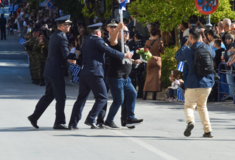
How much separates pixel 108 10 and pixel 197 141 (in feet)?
59.4

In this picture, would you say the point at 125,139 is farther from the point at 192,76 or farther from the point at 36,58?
the point at 36,58

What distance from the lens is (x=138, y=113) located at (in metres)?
12.7

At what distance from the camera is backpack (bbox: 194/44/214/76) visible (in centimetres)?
923

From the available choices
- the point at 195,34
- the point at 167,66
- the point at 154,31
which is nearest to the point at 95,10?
the point at 167,66

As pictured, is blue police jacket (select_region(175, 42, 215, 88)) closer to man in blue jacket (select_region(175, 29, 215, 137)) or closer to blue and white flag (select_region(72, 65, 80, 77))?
man in blue jacket (select_region(175, 29, 215, 137))

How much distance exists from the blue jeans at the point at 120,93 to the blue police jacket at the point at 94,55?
279 millimetres

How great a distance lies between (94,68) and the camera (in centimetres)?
980

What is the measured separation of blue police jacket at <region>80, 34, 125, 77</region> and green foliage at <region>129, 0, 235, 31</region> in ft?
26.4

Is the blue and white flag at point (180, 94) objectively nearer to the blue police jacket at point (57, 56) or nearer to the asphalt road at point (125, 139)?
the asphalt road at point (125, 139)

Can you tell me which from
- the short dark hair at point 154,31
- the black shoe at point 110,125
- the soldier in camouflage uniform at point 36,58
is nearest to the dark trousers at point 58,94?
the black shoe at point 110,125

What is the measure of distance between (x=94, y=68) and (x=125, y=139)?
1.29 meters

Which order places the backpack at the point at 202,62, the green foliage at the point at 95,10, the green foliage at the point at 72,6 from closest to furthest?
the backpack at the point at 202,62, the green foliage at the point at 95,10, the green foliage at the point at 72,6

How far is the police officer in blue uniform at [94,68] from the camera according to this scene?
9.76 meters

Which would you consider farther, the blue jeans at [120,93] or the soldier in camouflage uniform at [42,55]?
the soldier in camouflage uniform at [42,55]
